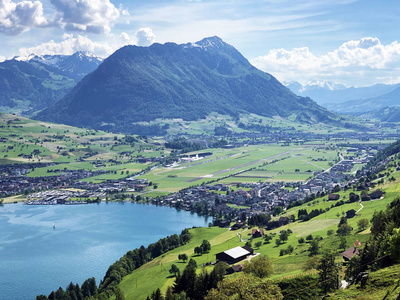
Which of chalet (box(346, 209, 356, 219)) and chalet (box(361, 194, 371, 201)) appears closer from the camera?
chalet (box(346, 209, 356, 219))

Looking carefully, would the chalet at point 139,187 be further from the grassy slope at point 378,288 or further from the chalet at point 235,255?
the grassy slope at point 378,288

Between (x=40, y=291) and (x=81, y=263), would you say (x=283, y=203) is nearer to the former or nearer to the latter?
(x=81, y=263)

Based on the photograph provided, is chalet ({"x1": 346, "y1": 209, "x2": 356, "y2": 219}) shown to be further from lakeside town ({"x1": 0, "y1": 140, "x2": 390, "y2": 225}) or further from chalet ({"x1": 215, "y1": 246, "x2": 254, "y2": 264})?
lakeside town ({"x1": 0, "y1": 140, "x2": 390, "y2": 225})

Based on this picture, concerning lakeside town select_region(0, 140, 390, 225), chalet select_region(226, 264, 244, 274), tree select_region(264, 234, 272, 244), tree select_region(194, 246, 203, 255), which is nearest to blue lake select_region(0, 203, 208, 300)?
lakeside town select_region(0, 140, 390, 225)

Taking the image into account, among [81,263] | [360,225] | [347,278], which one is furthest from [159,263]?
[347,278]

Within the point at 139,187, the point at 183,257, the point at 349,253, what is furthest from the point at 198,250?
the point at 139,187

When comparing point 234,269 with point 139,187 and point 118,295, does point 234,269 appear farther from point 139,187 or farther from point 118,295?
point 139,187
